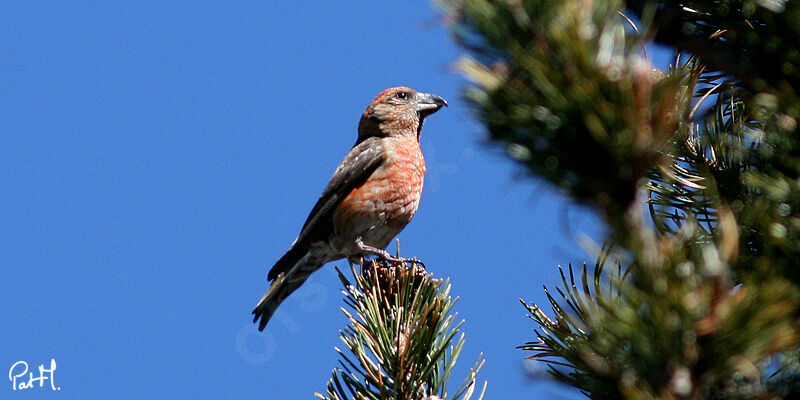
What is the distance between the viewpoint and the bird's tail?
17.9 feet

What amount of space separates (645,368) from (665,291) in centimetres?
14

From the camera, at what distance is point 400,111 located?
6164 mm

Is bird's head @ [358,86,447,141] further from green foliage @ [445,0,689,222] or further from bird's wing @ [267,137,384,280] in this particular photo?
green foliage @ [445,0,689,222]

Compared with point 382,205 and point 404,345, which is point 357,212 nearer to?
point 382,205

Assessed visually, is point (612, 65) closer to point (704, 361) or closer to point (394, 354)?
point (704, 361)

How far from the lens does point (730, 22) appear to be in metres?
1.77

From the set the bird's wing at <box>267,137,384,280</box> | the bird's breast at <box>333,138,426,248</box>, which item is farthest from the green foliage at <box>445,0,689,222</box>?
the bird's wing at <box>267,137,384,280</box>

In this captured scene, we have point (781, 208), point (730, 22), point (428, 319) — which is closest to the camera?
point (781, 208)

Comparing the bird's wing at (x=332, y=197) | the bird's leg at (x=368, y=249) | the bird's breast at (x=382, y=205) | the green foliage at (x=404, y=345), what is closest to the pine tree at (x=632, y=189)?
the green foliage at (x=404, y=345)

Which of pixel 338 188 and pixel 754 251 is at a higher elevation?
pixel 338 188

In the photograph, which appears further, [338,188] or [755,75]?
[338,188]

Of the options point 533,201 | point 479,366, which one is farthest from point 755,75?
point 479,366

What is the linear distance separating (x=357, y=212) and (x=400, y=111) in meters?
1.19

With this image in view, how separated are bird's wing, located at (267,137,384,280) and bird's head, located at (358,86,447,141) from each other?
0.47 metres
